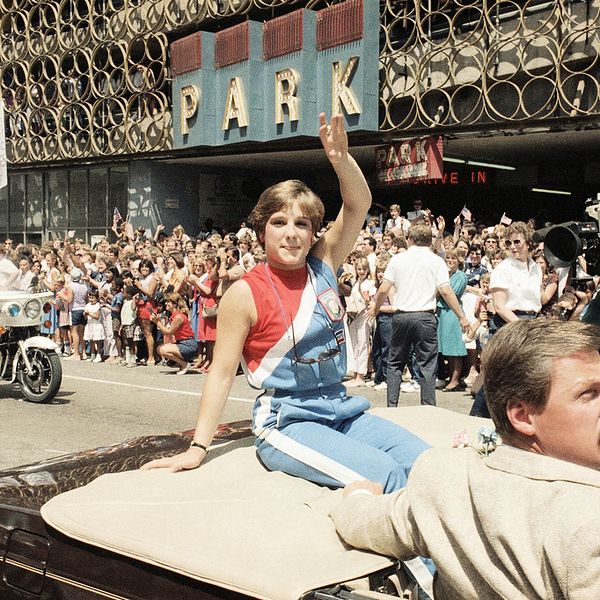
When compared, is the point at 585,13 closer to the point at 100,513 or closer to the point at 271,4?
the point at 271,4

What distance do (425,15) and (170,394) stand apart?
10953 mm

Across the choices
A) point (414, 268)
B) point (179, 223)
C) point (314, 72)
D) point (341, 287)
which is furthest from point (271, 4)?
point (414, 268)

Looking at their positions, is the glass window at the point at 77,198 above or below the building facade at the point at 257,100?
below

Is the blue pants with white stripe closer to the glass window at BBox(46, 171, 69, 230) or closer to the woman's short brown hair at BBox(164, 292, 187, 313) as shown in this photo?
the woman's short brown hair at BBox(164, 292, 187, 313)

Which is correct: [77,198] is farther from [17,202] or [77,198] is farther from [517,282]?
[517,282]

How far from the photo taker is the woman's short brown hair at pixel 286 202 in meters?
3.29

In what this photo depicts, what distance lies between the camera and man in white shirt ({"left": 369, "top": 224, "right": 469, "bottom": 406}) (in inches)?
332

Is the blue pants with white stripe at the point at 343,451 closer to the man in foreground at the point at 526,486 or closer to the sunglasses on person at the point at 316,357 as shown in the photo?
the sunglasses on person at the point at 316,357

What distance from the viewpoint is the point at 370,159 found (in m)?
23.7

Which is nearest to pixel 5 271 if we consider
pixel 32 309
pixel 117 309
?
pixel 32 309

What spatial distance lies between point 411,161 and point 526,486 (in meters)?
17.2

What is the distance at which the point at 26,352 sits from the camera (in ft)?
32.9

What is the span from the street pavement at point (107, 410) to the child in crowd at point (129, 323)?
1.19 metres

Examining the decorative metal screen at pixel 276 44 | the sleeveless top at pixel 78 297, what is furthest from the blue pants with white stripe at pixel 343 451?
the decorative metal screen at pixel 276 44
